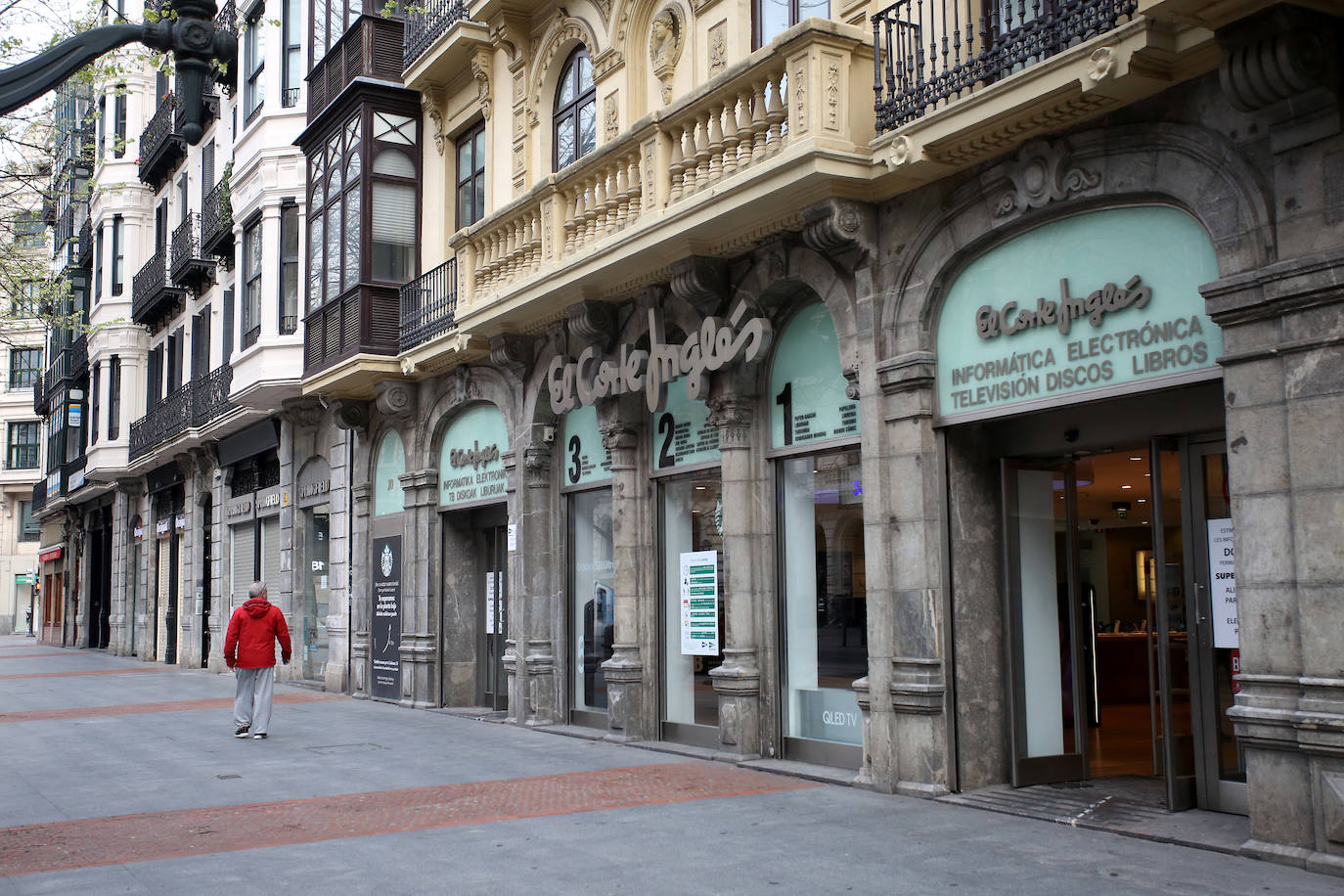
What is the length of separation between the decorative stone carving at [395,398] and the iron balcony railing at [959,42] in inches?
420

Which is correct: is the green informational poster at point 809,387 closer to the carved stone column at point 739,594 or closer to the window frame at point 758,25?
the carved stone column at point 739,594

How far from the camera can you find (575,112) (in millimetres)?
15758

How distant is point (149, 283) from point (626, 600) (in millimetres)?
Result: 24987

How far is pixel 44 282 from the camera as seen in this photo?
16297 millimetres

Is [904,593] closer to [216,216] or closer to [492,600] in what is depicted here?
[492,600]

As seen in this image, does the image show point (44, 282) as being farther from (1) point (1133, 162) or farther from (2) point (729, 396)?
(1) point (1133, 162)

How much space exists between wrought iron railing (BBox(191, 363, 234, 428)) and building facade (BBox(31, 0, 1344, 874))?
6.29m

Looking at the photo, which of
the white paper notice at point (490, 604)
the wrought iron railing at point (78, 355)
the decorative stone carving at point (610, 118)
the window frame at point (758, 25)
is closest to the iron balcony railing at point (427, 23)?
the decorative stone carving at point (610, 118)

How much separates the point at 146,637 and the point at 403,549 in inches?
776

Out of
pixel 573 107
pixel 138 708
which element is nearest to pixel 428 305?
pixel 573 107

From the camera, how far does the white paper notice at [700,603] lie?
13.2 m

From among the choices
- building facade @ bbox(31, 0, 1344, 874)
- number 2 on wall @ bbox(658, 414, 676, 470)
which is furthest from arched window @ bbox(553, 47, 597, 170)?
number 2 on wall @ bbox(658, 414, 676, 470)

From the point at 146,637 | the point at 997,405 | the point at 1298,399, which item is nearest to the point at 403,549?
the point at 997,405

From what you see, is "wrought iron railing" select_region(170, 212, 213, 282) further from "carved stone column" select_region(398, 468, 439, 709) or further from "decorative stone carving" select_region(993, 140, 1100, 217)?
"decorative stone carving" select_region(993, 140, 1100, 217)
